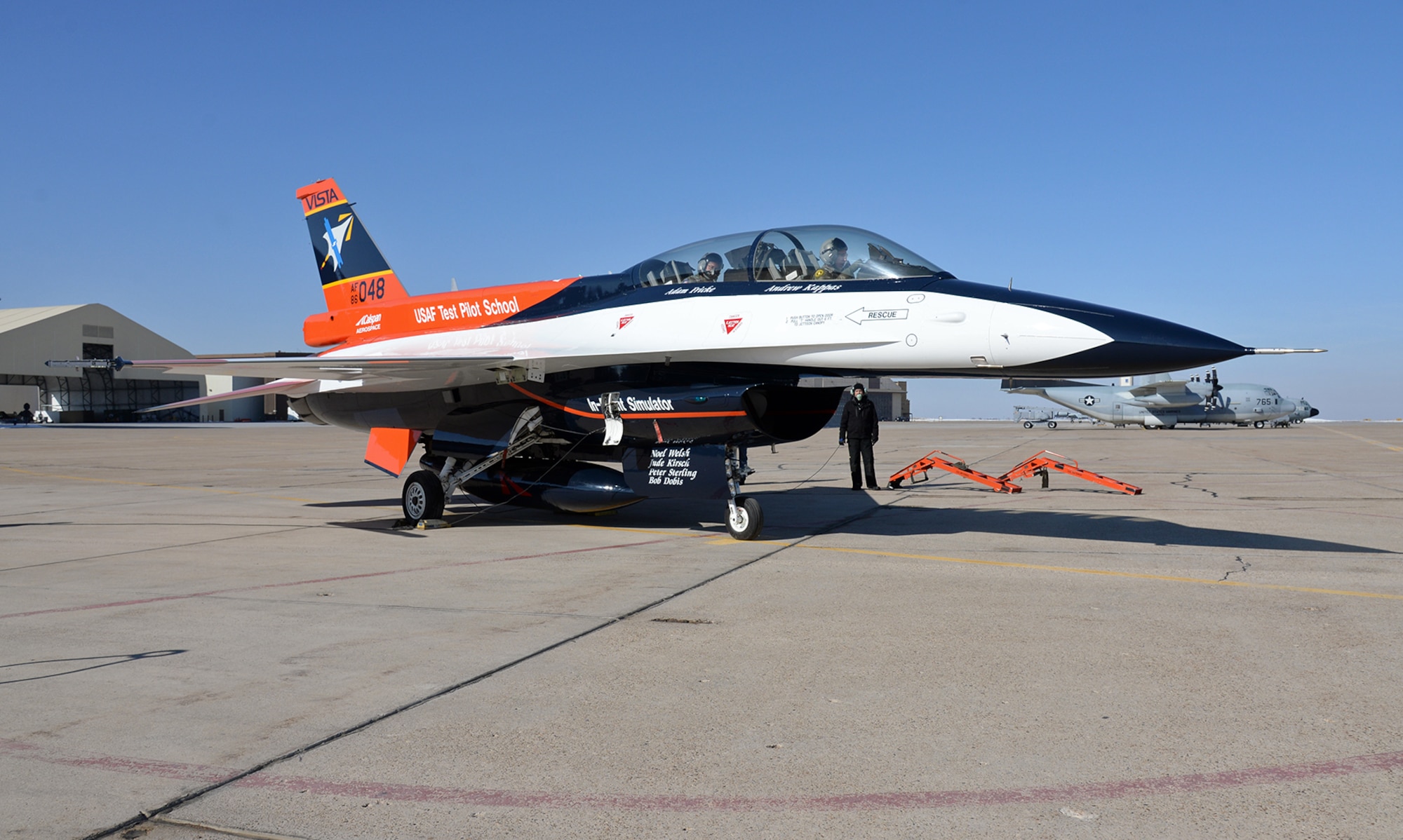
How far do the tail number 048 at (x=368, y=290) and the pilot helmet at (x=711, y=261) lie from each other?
599cm

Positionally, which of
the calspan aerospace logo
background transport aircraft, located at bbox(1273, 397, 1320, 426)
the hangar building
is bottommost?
background transport aircraft, located at bbox(1273, 397, 1320, 426)

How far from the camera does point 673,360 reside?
31.4 feet

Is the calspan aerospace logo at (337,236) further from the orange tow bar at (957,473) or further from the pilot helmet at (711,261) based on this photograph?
the orange tow bar at (957,473)

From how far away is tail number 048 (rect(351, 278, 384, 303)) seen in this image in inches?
539

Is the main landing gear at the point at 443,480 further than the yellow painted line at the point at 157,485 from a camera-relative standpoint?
No

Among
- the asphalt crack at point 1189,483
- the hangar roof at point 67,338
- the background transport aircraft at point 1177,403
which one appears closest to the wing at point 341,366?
the asphalt crack at point 1189,483

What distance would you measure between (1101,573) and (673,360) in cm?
440

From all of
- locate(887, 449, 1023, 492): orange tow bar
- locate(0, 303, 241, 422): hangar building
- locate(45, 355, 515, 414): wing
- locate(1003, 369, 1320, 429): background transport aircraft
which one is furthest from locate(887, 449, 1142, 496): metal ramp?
locate(0, 303, 241, 422): hangar building

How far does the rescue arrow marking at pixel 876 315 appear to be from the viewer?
8.45 metres

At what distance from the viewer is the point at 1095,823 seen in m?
2.93

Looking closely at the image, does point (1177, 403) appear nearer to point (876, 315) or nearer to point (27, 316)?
point (876, 315)

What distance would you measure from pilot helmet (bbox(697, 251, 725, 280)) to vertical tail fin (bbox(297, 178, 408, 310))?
5628 millimetres

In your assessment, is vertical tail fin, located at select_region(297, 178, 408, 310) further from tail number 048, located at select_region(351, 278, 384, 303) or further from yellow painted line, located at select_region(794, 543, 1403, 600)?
yellow painted line, located at select_region(794, 543, 1403, 600)

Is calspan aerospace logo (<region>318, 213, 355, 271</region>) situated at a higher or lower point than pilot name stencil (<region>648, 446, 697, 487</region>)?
higher
